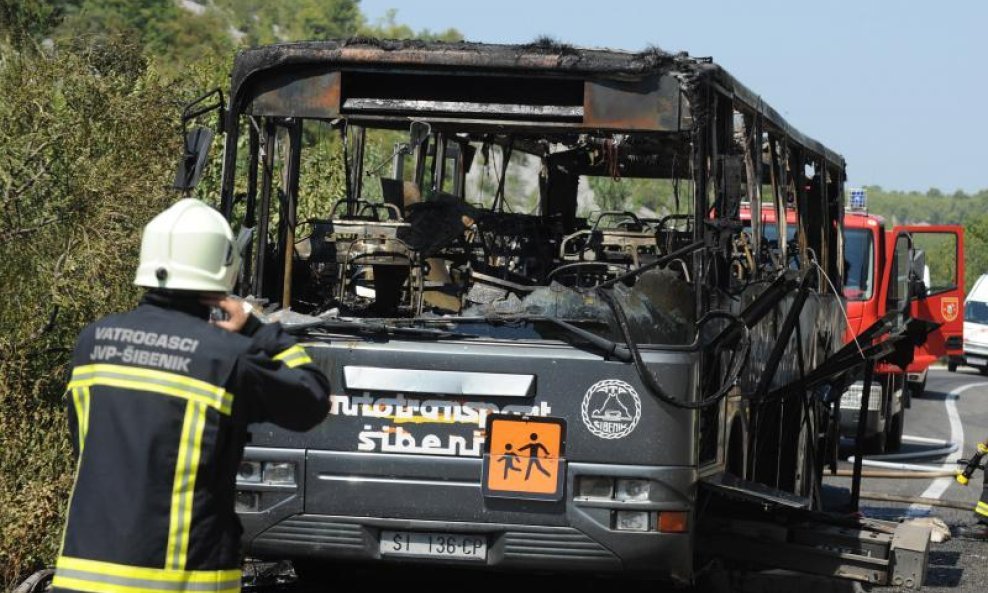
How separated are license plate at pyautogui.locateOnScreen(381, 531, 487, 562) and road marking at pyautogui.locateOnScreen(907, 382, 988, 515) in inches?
277

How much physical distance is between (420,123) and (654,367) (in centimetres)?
190

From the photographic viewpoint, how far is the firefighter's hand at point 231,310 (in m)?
4.20

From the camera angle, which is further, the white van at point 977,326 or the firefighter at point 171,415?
the white van at point 977,326

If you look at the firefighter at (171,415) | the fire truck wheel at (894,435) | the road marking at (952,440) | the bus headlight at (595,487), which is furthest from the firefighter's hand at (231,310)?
the fire truck wheel at (894,435)

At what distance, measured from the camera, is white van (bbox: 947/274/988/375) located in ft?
136

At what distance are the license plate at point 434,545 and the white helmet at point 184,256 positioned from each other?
11.5ft

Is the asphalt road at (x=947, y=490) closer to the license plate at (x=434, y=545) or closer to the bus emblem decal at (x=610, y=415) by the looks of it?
the bus emblem decal at (x=610, y=415)

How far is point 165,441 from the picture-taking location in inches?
158

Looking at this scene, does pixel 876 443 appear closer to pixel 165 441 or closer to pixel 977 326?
pixel 165 441

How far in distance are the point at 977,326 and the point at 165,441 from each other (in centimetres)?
3996

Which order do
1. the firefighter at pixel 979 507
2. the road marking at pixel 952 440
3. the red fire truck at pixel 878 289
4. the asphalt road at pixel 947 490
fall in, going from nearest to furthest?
1. the asphalt road at pixel 947 490
2. the firefighter at pixel 979 507
3. the road marking at pixel 952 440
4. the red fire truck at pixel 878 289

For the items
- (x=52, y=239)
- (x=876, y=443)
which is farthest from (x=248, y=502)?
(x=876, y=443)

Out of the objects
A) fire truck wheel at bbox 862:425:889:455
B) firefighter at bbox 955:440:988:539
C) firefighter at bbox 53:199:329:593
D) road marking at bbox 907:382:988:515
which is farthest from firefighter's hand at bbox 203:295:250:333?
fire truck wheel at bbox 862:425:889:455

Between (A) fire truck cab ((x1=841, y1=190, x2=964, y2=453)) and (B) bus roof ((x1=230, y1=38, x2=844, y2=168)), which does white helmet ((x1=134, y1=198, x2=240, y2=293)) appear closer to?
(B) bus roof ((x1=230, y1=38, x2=844, y2=168))
